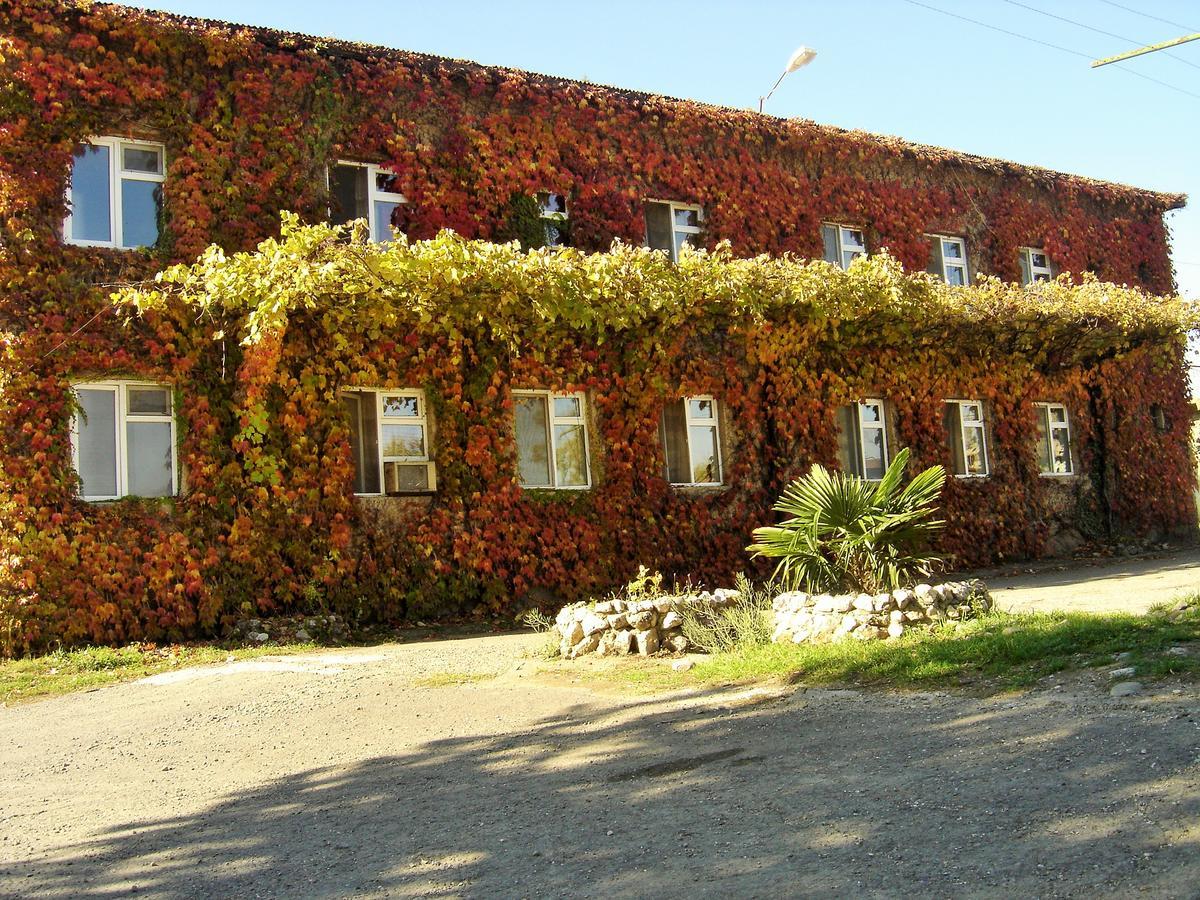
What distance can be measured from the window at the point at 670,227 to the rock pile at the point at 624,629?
912cm

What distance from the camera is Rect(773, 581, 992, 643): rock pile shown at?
9.55 m

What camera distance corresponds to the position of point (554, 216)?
1717 cm

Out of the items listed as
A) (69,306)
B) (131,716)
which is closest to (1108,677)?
(131,716)

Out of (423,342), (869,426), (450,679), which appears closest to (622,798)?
(450,679)

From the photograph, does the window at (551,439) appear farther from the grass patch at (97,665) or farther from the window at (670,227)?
the grass patch at (97,665)

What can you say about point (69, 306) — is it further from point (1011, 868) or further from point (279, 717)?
point (1011, 868)

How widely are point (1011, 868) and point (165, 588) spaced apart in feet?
37.4

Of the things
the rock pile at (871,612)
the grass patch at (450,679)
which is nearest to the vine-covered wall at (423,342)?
the grass patch at (450,679)

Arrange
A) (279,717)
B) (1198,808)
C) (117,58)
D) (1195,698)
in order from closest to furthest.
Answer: (1198,808) < (1195,698) < (279,717) < (117,58)

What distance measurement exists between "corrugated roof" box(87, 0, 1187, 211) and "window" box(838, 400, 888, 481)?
17.1 feet

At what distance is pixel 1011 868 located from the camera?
3986 millimetres

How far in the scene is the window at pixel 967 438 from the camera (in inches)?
803

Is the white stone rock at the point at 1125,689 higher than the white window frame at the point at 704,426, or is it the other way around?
the white window frame at the point at 704,426

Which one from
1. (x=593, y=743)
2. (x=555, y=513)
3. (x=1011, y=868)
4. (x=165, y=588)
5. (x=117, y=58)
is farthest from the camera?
(x=555, y=513)
